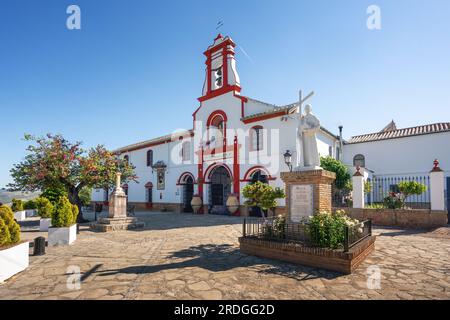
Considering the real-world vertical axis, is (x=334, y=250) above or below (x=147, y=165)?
below

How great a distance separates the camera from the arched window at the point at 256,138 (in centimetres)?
1756

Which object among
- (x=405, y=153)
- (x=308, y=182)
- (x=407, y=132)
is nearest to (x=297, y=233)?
(x=308, y=182)

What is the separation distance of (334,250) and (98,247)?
23.4ft

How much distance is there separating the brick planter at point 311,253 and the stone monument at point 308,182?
113cm

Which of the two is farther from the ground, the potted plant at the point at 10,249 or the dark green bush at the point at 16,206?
the potted plant at the point at 10,249

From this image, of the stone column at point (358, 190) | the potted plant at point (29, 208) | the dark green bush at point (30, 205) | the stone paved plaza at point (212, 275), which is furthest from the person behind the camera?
the dark green bush at point (30, 205)

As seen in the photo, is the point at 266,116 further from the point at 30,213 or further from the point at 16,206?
the point at 30,213

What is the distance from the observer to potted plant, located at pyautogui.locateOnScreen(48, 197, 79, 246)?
8.48 meters

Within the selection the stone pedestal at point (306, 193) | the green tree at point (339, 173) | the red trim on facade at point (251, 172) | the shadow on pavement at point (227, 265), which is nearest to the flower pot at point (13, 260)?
the shadow on pavement at point (227, 265)

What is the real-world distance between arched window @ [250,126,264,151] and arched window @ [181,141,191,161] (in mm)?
6980

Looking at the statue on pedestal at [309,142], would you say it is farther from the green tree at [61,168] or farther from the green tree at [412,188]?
the green tree at [61,168]
